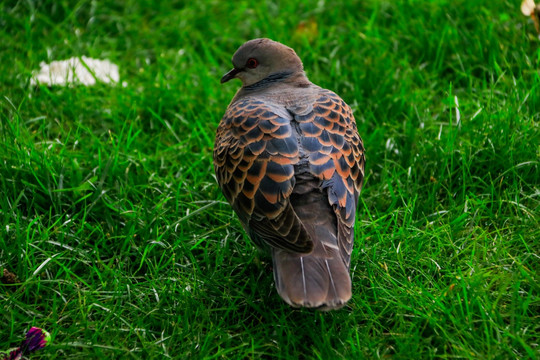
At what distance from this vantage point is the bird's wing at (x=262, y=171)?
10.9ft

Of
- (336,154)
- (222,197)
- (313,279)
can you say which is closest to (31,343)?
(313,279)

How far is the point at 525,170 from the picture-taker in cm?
441

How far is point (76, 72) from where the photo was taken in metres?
5.69

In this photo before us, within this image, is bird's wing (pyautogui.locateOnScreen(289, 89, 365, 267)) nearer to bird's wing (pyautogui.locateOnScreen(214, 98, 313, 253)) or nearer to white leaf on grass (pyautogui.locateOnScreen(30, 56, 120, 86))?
bird's wing (pyautogui.locateOnScreen(214, 98, 313, 253))

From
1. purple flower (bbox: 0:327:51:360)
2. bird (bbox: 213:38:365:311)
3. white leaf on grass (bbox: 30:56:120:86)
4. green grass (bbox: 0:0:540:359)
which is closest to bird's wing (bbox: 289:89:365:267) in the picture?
bird (bbox: 213:38:365:311)

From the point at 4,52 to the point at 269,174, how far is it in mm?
3384

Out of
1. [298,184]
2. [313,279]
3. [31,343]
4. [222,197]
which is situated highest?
[298,184]

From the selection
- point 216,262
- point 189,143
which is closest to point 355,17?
point 189,143

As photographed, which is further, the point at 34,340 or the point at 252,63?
the point at 252,63

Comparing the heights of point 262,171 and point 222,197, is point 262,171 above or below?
above

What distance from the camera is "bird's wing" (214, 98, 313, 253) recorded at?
333 centimetres

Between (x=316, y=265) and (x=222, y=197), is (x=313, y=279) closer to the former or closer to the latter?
(x=316, y=265)

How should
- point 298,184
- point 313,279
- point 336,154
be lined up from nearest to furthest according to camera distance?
point 313,279 < point 298,184 < point 336,154

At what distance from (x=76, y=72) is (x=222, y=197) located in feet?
6.62
